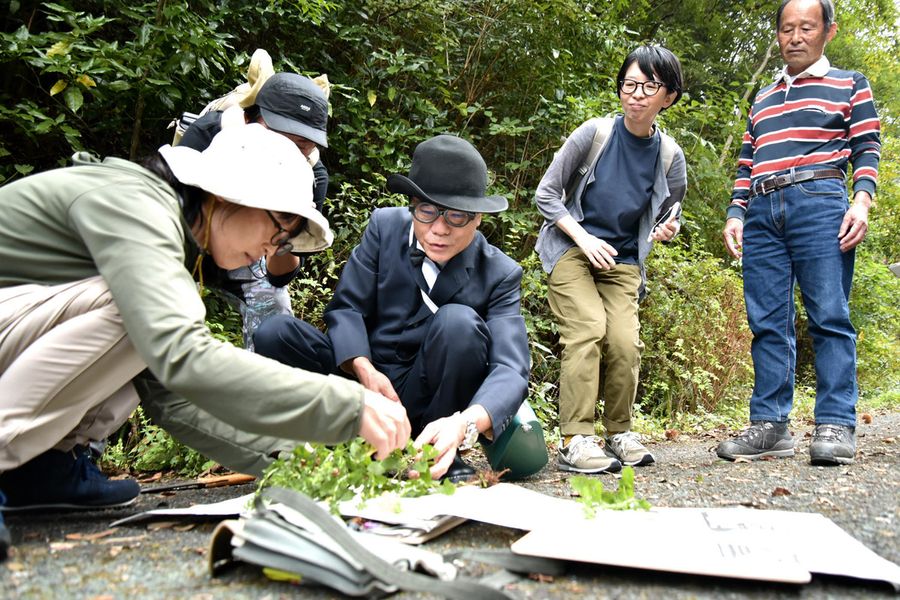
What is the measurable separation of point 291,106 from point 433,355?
144 cm

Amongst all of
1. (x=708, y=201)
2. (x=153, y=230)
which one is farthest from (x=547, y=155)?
(x=153, y=230)

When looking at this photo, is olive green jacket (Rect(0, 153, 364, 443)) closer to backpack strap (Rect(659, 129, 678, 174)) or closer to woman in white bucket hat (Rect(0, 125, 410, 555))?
woman in white bucket hat (Rect(0, 125, 410, 555))

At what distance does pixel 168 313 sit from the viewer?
5.62 feet

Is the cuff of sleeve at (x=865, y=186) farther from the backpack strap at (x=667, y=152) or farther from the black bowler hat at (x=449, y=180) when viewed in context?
the black bowler hat at (x=449, y=180)

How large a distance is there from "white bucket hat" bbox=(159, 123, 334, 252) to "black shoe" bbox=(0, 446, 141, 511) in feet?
→ 3.37

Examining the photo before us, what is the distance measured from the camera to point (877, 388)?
10.9m

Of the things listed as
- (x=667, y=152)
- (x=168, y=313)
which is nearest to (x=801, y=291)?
(x=667, y=152)

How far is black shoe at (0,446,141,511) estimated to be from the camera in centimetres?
231

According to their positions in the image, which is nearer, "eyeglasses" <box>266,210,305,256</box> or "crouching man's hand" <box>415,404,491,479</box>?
"eyeglasses" <box>266,210,305,256</box>

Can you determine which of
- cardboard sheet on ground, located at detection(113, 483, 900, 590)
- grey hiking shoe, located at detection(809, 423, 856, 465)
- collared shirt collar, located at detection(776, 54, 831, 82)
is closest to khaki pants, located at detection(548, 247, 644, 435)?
grey hiking shoe, located at detection(809, 423, 856, 465)

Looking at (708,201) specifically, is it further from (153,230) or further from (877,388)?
(153,230)

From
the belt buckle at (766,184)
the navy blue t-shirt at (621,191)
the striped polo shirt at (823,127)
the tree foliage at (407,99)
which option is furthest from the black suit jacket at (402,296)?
the tree foliage at (407,99)

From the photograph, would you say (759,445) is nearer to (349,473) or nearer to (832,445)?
(832,445)

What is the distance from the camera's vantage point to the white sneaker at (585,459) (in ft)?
11.3
